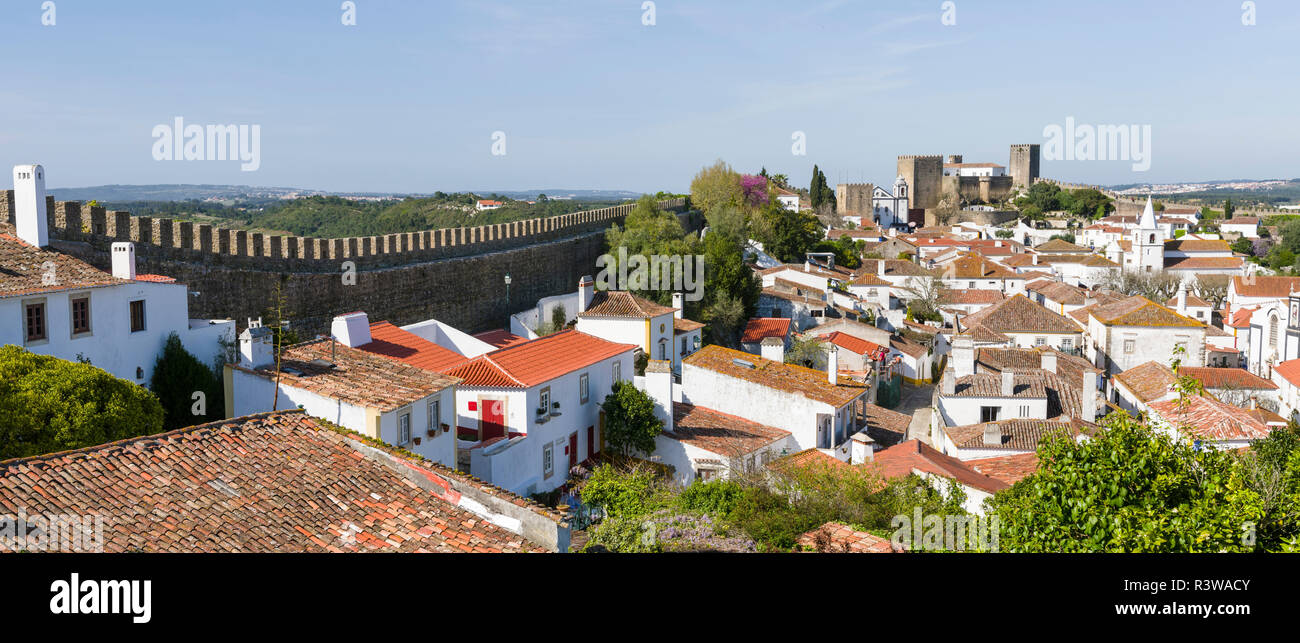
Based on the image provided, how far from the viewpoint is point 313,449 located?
7137 mm

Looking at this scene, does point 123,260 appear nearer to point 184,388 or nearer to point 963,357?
point 184,388

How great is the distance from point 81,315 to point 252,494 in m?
5.02

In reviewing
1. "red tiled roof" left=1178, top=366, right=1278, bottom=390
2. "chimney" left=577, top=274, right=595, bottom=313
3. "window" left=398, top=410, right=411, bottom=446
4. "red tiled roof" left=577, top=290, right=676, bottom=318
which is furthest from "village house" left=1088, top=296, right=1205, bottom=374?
"window" left=398, top=410, right=411, bottom=446

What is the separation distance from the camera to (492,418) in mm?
12562

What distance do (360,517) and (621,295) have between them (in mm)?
14747

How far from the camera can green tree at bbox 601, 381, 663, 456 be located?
14180mm

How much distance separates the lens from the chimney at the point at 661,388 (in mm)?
14938

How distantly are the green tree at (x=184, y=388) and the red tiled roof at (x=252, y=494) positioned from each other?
361 centimetres

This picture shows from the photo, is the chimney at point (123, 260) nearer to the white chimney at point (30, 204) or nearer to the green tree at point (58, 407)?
the white chimney at point (30, 204)

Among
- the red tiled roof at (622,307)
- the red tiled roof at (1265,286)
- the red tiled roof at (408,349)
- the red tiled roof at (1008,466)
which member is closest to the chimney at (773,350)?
the red tiled roof at (622,307)
